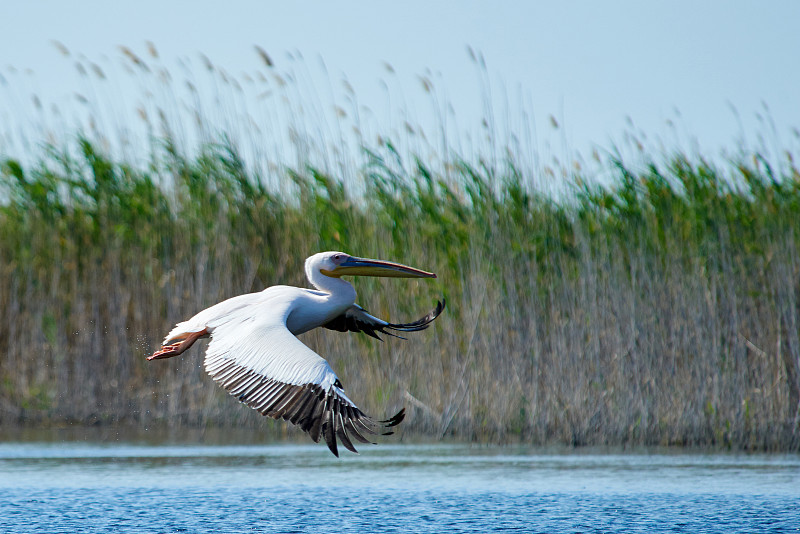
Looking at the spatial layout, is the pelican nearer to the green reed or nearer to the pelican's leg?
the pelican's leg

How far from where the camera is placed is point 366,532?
4.99 metres

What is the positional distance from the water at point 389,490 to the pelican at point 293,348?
79 cm

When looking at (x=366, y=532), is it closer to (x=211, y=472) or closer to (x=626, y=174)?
(x=211, y=472)

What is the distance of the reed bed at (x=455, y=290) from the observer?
7254 mm

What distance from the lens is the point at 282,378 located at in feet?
14.4

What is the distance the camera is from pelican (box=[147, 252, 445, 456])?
4160 millimetres

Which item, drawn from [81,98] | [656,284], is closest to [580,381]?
[656,284]

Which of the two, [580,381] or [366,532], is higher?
[580,381]

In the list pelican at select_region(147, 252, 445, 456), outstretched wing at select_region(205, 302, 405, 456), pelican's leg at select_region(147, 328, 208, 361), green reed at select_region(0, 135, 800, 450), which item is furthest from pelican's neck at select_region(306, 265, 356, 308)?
green reed at select_region(0, 135, 800, 450)

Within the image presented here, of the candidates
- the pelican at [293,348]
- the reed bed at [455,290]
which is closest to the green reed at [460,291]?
the reed bed at [455,290]

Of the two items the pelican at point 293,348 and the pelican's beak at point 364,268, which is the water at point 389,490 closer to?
the pelican at point 293,348

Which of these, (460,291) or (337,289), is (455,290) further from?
(337,289)

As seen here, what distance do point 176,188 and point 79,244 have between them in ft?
3.07

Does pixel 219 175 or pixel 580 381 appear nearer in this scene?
pixel 580 381
